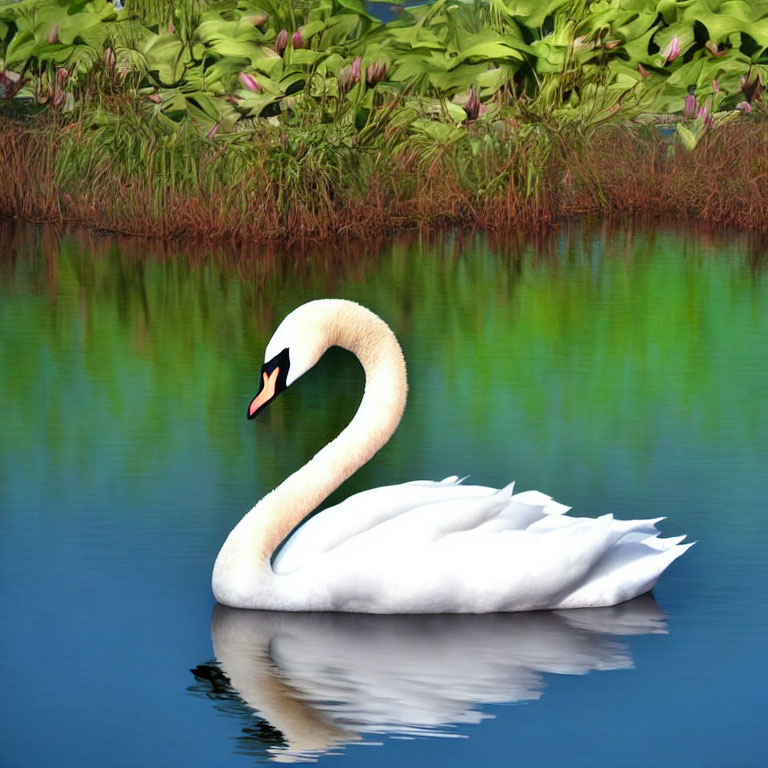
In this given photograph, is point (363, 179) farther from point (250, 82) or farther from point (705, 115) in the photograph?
point (705, 115)

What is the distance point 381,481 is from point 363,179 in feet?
19.6

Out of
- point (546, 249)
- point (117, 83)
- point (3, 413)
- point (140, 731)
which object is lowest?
point (140, 731)

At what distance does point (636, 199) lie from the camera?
1325 centimetres

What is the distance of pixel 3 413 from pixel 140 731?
3.57 meters

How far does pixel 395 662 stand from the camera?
4719 millimetres

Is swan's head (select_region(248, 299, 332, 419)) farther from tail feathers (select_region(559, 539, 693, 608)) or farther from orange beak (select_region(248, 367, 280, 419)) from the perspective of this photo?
tail feathers (select_region(559, 539, 693, 608))

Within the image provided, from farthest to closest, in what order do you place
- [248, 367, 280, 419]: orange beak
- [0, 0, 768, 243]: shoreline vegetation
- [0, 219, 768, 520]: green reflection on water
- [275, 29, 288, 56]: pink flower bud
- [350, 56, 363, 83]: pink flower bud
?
[275, 29, 288, 56]: pink flower bud, [350, 56, 363, 83]: pink flower bud, [0, 0, 768, 243]: shoreline vegetation, [0, 219, 768, 520]: green reflection on water, [248, 367, 280, 419]: orange beak

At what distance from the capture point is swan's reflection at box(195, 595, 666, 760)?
14.2 ft

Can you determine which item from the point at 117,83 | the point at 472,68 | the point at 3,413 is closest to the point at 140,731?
the point at 3,413

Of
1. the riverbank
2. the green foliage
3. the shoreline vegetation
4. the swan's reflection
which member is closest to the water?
the swan's reflection

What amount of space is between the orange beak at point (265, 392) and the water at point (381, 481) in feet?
1.64

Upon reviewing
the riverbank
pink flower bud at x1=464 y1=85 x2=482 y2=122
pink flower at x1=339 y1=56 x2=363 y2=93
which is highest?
pink flower at x1=339 y1=56 x2=363 y2=93

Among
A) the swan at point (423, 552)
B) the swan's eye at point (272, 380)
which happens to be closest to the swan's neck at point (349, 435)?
the swan at point (423, 552)

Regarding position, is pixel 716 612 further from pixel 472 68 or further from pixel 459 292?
pixel 472 68
